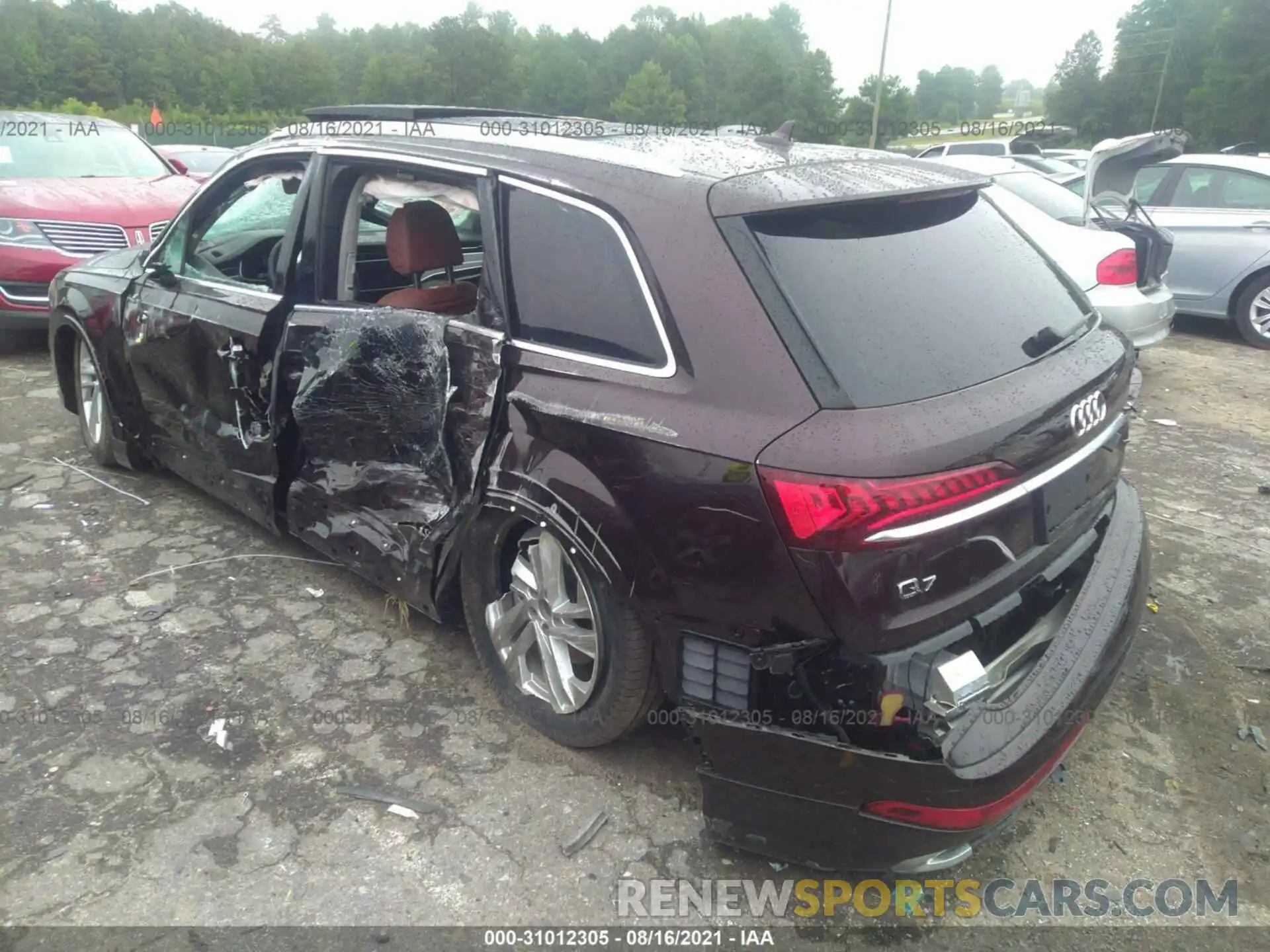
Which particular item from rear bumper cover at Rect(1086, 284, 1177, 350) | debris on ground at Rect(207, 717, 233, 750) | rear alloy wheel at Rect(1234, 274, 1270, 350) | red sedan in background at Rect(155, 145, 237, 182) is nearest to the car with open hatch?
rear alloy wheel at Rect(1234, 274, 1270, 350)

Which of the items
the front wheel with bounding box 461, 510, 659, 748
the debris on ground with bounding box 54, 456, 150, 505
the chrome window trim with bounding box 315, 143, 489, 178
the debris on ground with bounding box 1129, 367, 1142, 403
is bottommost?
the debris on ground with bounding box 54, 456, 150, 505

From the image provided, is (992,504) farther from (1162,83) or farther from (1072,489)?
(1162,83)

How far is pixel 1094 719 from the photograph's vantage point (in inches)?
116

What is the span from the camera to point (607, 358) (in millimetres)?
2379

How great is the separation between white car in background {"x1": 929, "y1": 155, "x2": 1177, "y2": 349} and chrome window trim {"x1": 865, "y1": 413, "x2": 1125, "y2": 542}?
13.0 feet

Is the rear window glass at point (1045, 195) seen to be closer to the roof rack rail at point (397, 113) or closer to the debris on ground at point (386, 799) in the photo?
the roof rack rail at point (397, 113)

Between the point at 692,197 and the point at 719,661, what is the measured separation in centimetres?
116

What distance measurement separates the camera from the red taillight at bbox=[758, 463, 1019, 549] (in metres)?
1.91

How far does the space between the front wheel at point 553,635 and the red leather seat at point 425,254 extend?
3.31 feet

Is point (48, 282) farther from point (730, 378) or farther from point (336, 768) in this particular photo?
point (730, 378)

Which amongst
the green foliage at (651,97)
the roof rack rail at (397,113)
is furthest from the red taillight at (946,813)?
the green foliage at (651,97)

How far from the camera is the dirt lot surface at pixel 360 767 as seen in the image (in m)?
2.30

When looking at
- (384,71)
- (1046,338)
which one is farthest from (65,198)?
(384,71)

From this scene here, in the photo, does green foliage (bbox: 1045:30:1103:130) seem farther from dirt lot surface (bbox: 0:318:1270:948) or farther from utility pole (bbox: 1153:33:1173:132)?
dirt lot surface (bbox: 0:318:1270:948)
